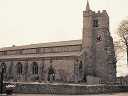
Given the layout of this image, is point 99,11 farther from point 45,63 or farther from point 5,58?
point 5,58

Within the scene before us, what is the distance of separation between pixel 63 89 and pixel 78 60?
21.4 metres

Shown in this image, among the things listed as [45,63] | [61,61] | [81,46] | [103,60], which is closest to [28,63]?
[45,63]

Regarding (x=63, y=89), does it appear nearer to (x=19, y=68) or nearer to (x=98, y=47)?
(x=98, y=47)

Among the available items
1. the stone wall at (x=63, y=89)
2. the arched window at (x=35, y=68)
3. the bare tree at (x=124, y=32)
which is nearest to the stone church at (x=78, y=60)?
the arched window at (x=35, y=68)

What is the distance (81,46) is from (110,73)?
1013cm

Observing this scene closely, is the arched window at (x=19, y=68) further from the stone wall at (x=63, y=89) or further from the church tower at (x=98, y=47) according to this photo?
the stone wall at (x=63, y=89)

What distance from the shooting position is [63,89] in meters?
35.9

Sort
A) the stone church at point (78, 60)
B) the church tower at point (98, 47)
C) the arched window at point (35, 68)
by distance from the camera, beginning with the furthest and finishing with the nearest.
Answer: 1. the arched window at point (35, 68)
2. the church tower at point (98, 47)
3. the stone church at point (78, 60)

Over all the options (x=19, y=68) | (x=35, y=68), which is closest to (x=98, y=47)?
(x=35, y=68)

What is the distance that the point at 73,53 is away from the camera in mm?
60156

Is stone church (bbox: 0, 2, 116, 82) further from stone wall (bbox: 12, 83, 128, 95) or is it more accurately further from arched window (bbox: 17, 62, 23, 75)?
stone wall (bbox: 12, 83, 128, 95)

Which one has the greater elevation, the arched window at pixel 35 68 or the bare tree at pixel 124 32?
the bare tree at pixel 124 32

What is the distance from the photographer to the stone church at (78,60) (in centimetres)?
5691

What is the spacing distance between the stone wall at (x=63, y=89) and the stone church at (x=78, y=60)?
18334 mm
